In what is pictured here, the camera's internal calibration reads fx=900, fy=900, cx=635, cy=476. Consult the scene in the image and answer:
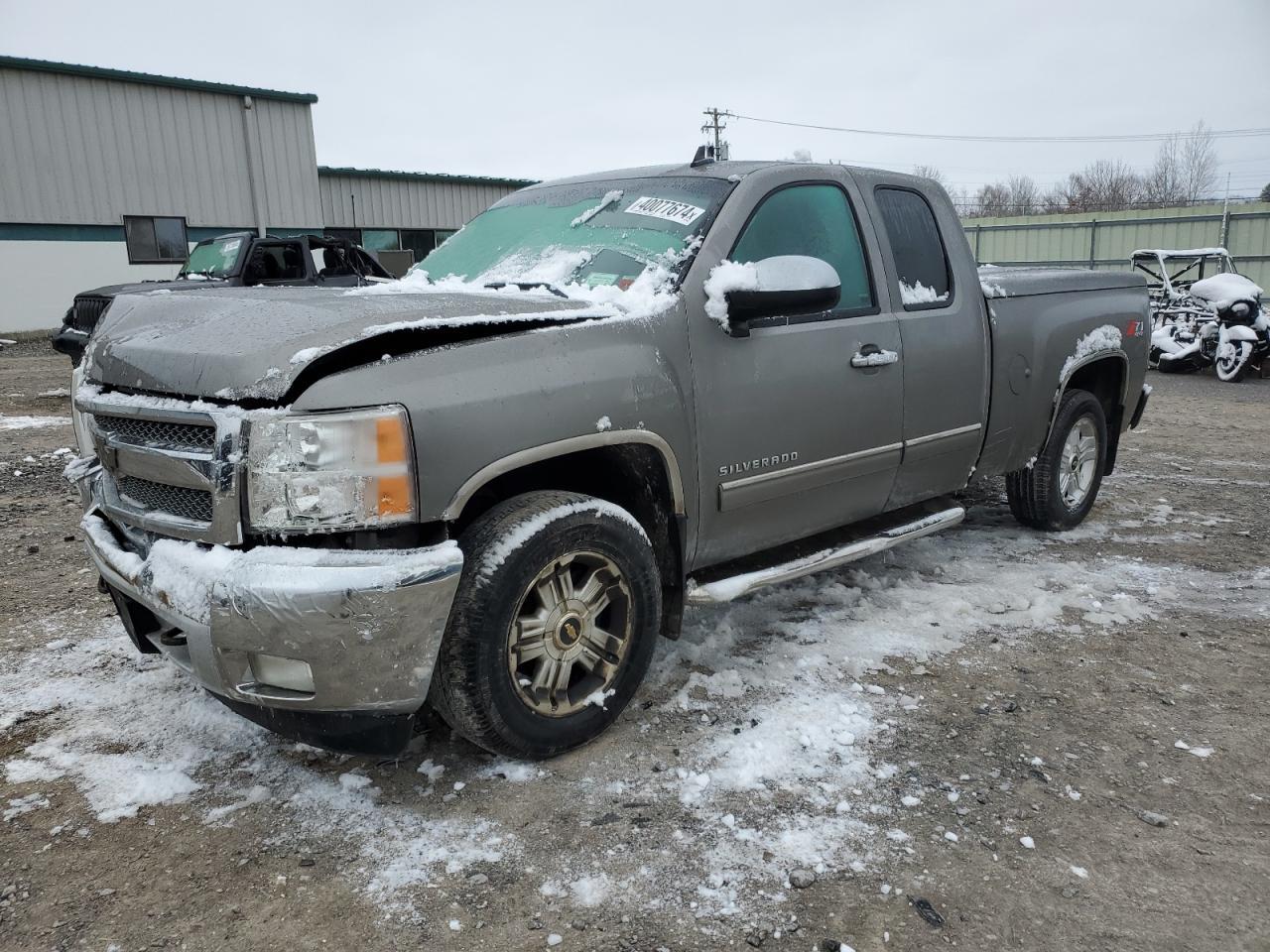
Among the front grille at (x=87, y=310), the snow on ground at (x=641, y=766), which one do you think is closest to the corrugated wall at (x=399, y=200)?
the front grille at (x=87, y=310)

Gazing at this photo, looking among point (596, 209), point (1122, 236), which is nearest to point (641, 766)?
point (596, 209)

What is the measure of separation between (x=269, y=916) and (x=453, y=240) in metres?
2.84

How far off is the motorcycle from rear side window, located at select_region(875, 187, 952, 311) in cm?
933

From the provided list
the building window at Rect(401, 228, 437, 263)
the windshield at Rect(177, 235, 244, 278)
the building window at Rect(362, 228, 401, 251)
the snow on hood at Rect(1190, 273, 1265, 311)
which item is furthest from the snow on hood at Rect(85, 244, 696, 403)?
the building window at Rect(401, 228, 437, 263)

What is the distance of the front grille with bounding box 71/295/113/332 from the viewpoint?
9547 mm

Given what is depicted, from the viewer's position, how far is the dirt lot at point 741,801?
2.09 metres

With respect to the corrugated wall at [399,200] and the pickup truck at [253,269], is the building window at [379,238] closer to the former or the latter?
the corrugated wall at [399,200]

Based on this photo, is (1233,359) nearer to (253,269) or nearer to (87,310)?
(253,269)

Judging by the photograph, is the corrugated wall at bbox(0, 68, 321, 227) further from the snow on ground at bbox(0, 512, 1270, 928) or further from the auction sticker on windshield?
the auction sticker on windshield

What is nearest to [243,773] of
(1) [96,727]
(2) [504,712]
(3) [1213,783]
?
(1) [96,727]

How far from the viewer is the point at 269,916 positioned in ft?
6.93

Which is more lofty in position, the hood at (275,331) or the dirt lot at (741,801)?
the hood at (275,331)

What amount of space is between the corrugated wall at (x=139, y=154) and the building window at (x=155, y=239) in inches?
8.7

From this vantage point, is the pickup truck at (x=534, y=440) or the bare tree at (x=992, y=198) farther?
the bare tree at (x=992, y=198)
